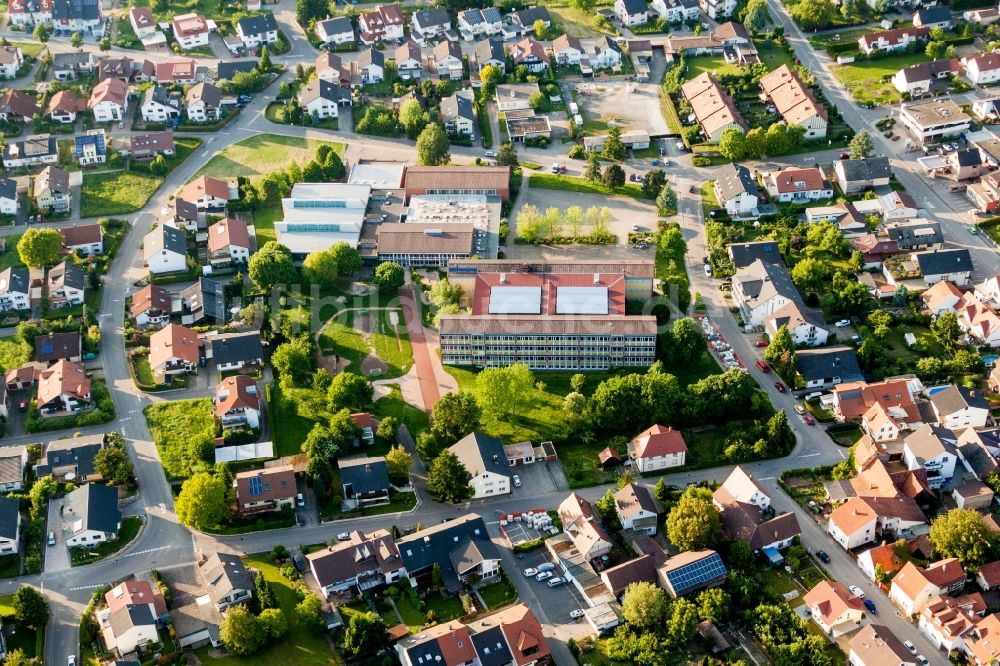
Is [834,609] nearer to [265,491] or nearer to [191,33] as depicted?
[265,491]

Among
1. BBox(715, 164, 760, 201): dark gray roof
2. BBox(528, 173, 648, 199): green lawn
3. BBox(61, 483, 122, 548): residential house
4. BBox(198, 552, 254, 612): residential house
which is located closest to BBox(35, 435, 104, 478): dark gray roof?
BBox(61, 483, 122, 548): residential house

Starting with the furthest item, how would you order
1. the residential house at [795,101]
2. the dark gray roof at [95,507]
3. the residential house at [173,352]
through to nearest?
1. the residential house at [795,101]
2. the residential house at [173,352]
3. the dark gray roof at [95,507]

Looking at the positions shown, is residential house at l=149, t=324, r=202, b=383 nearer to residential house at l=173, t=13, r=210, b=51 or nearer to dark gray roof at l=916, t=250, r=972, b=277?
residential house at l=173, t=13, r=210, b=51

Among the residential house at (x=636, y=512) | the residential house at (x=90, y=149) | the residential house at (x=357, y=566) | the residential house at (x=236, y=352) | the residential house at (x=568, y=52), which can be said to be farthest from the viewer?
the residential house at (x=568, y=52)

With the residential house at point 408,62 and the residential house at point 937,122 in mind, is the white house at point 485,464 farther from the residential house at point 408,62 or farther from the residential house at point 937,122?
the residential house at point 408,62

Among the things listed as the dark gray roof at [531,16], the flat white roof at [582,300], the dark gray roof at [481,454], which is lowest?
the dark gray roof at [481,454]

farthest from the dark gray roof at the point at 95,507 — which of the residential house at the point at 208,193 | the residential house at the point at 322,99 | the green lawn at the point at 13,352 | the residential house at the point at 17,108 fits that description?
the residential house at the point at 17,108

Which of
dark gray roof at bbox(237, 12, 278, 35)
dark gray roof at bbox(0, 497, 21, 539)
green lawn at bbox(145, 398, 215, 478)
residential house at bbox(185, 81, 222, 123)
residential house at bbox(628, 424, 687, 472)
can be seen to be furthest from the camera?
dark gray roof at bbox(237, 12, 278, 35)
